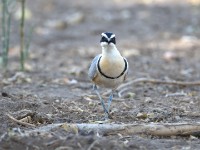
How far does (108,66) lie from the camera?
5.32 metres

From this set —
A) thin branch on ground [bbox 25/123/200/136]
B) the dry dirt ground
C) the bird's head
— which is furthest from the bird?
thin branch on ground [bbox 25/123/200/136]

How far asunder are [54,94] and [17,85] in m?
0.78

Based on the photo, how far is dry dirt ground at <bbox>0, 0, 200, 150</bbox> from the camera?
452 centimetres

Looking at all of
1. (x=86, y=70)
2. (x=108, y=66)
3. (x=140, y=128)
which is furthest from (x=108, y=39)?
(x=86, y=70)

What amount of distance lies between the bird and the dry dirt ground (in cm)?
34

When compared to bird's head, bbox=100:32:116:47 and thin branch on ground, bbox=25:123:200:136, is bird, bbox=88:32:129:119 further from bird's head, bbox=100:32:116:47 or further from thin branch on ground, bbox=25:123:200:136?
thin branch on ground, bbox=25:123:200:136

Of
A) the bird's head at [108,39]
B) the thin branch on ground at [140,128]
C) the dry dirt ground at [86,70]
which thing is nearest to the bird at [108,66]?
the bird's head at [108,39]

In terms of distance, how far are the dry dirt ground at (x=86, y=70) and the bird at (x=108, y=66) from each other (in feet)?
1.13

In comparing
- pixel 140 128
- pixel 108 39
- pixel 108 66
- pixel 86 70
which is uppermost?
pixel 108 39

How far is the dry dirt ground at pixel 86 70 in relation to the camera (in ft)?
14.8

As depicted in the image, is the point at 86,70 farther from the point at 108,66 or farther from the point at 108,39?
the point at 108,39

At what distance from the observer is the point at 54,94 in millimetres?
6609

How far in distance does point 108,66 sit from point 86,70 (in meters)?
3.17

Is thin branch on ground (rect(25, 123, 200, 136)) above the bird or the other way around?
the other way around
